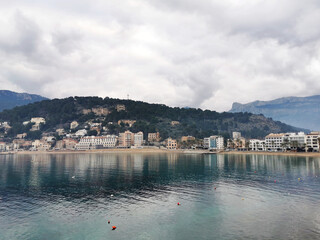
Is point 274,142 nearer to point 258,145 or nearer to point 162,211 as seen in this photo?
point 258,145

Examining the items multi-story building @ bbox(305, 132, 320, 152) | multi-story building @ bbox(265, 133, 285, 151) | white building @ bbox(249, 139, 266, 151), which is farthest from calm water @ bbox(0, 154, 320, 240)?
white building @ bbox(249, 139, 266, 151)

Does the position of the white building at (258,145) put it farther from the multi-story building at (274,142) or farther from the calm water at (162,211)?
the calm water at (162,211)

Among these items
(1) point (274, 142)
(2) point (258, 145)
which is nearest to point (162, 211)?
(1) point (274, 142)

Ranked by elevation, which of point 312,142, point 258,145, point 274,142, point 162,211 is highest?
point 312,142

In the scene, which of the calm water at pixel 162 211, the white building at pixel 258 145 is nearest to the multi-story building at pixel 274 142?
the white building at pixel 258 145

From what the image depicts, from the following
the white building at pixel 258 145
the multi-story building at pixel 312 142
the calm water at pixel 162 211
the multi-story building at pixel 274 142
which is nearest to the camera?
the calm water at pixel 162 211

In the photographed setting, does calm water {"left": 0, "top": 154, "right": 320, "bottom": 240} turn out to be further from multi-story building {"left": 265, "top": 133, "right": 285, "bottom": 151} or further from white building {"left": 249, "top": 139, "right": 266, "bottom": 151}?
white building {"left": 249, "top": 139, "right": 266, "bottom": 151}

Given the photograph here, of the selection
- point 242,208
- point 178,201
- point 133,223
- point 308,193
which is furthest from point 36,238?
point 308,193

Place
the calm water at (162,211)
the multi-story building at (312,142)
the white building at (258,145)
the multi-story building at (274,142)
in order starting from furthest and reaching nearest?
the white building at (258,145) < the multi-story building at (274,142) < the multi-story building at (312,142) < the calm water at (162,211)

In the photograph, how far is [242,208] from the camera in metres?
34.1

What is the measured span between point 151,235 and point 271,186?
32.2m

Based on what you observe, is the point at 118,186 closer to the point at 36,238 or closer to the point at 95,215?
the point at 95,215

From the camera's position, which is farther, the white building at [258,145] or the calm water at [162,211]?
the white building at [258,145]

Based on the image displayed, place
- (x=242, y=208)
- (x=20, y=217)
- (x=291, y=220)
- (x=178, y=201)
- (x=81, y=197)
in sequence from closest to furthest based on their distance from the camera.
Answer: (x=291, y=220) < (x=20, y=217) < (x=242, y=208) < (x=178, y=201) < (x=81, y=197)
